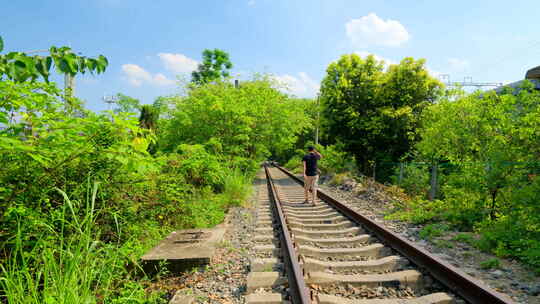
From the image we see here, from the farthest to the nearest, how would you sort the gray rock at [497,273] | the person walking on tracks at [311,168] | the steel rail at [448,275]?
the person walking on tracks at [311,168]
the gray rock at [497,273]
the steel rail at [448,275]

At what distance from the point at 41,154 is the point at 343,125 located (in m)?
15.8

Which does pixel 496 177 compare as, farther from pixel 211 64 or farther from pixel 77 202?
pixel 211 64

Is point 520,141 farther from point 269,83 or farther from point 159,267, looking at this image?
point 269,83

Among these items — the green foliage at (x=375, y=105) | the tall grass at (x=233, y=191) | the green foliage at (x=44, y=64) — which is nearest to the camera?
the green foliage at (x=44, y=64)

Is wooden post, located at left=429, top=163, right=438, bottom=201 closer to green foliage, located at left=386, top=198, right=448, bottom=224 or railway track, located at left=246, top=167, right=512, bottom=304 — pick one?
green foliage, located at left=386, top=198, right=448, bottom=224

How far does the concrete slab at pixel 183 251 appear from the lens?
372 centimetres

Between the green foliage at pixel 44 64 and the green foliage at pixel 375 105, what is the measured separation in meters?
14.8

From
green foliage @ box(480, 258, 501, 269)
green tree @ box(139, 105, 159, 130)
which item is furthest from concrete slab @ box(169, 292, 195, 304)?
green tree @ box(139, 105, 159, 130)

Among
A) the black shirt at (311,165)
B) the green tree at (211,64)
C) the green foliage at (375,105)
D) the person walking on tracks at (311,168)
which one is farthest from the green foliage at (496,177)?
the green tree at (211,64)

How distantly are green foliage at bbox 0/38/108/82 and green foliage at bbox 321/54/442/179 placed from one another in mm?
14807

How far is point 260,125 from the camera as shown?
16266 mm

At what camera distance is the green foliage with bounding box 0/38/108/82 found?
1741mm

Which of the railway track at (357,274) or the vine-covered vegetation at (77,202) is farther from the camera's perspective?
the railway track at (357,274)

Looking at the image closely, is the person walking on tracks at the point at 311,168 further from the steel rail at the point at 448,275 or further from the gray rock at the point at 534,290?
the gray rock at the point at 534,290
